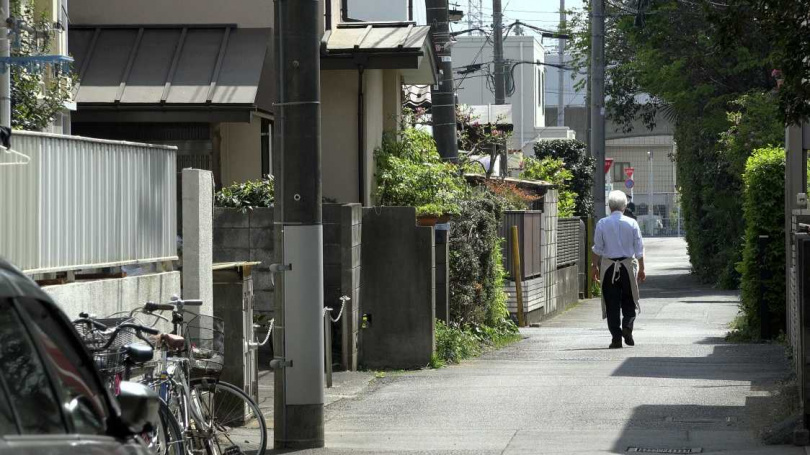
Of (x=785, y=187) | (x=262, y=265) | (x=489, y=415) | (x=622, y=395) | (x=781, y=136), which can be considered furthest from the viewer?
(x=781, y=136)

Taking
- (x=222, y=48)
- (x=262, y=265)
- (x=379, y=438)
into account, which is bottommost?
(x=379, y=438)

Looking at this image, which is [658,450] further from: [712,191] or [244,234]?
[712,191]

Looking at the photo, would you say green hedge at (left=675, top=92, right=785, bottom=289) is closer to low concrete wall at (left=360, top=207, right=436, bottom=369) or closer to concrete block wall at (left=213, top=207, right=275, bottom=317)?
low concrete wall at (left=360, top=207, right=436, bottom=369)

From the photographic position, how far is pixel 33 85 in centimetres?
1198

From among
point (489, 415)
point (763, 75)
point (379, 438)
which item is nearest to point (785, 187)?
point (489, 415)

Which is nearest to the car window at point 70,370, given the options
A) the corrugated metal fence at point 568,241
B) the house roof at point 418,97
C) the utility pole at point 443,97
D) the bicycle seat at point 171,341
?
the bicycle seat at point 171,341

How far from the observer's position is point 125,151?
9.38 m

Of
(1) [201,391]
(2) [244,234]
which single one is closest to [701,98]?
(2) [244,234]

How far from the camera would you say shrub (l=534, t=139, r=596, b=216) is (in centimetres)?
3334

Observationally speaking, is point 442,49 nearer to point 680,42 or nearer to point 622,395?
point 622,395

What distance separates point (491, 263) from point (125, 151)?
28.8 ft

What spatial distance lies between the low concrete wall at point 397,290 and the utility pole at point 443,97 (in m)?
5.21

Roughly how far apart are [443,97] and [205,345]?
1139cm

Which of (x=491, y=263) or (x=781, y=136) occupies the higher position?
(x=781, y=136)
